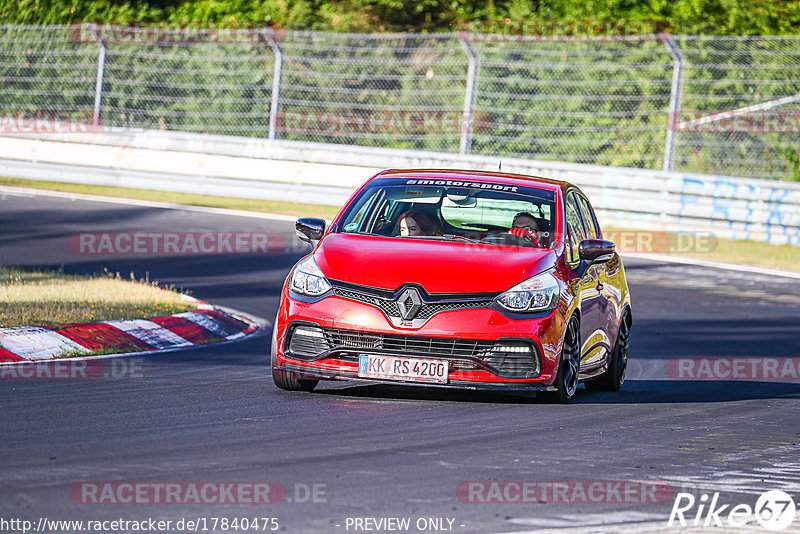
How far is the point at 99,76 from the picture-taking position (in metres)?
26.0

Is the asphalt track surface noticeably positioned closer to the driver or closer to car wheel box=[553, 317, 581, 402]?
car wheel box=[553, 317, 581, 402]

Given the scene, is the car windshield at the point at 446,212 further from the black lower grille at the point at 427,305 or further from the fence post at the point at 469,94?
the fence post at the point at 469,94

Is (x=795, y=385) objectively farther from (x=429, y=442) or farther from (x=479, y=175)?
(x=429, y=442)

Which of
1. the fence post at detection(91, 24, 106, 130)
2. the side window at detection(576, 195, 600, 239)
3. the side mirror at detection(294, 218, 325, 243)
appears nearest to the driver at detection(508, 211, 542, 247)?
the side window at detection(576, 195, 600, 239)

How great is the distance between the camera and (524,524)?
212 inches

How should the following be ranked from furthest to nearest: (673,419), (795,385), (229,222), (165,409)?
(229,222)
(795,385)
(673,419)
(165,409)

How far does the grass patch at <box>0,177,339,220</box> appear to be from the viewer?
78.4ft

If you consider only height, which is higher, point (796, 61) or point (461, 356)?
point (796, 61)

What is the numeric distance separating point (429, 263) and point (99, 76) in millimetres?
19046

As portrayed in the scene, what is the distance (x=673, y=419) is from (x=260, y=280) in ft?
26.0

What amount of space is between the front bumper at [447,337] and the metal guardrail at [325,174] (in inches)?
531

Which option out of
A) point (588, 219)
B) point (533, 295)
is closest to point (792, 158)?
point (588, 219)

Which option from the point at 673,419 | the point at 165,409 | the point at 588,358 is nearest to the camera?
the point at 165,409

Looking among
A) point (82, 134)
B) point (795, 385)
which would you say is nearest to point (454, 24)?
point (82, 134)
